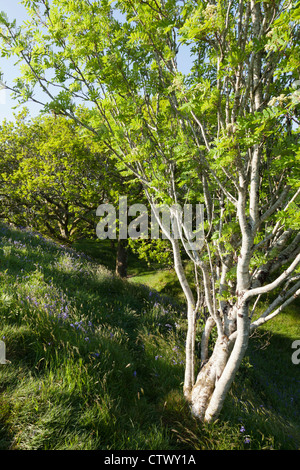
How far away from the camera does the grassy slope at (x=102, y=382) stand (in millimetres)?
2959

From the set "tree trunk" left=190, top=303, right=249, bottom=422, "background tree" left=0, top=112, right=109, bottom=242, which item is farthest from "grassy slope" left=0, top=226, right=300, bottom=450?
"background tree" left=0, top=112, right=109, bottom=242

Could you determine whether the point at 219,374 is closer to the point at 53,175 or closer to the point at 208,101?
the point at 208,101

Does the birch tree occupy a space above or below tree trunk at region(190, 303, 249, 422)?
above

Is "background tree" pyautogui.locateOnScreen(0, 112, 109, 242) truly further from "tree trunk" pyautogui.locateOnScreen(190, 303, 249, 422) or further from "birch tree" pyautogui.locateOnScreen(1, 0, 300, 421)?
"tree trunk" pyautogui.locateOnScreen(190, 303, 249, 422)

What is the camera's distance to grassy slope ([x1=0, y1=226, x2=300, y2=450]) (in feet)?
9.71

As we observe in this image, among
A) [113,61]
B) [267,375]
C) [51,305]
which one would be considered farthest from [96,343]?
[267,375]

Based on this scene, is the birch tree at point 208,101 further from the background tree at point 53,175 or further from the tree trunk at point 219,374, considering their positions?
the background tree at point 53,175

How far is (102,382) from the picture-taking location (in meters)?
3.61

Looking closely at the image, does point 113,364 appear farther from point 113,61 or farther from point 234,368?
point 113,61

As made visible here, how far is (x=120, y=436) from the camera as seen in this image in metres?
3.08

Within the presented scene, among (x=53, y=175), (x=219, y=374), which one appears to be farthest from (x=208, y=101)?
(x=53, y=175)

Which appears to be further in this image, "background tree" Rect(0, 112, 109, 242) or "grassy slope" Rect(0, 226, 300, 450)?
"background tree" Rect(0, 112, 109, 242)

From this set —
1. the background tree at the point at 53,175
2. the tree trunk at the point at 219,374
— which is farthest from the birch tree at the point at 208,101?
the background tree at the point at 53,175
